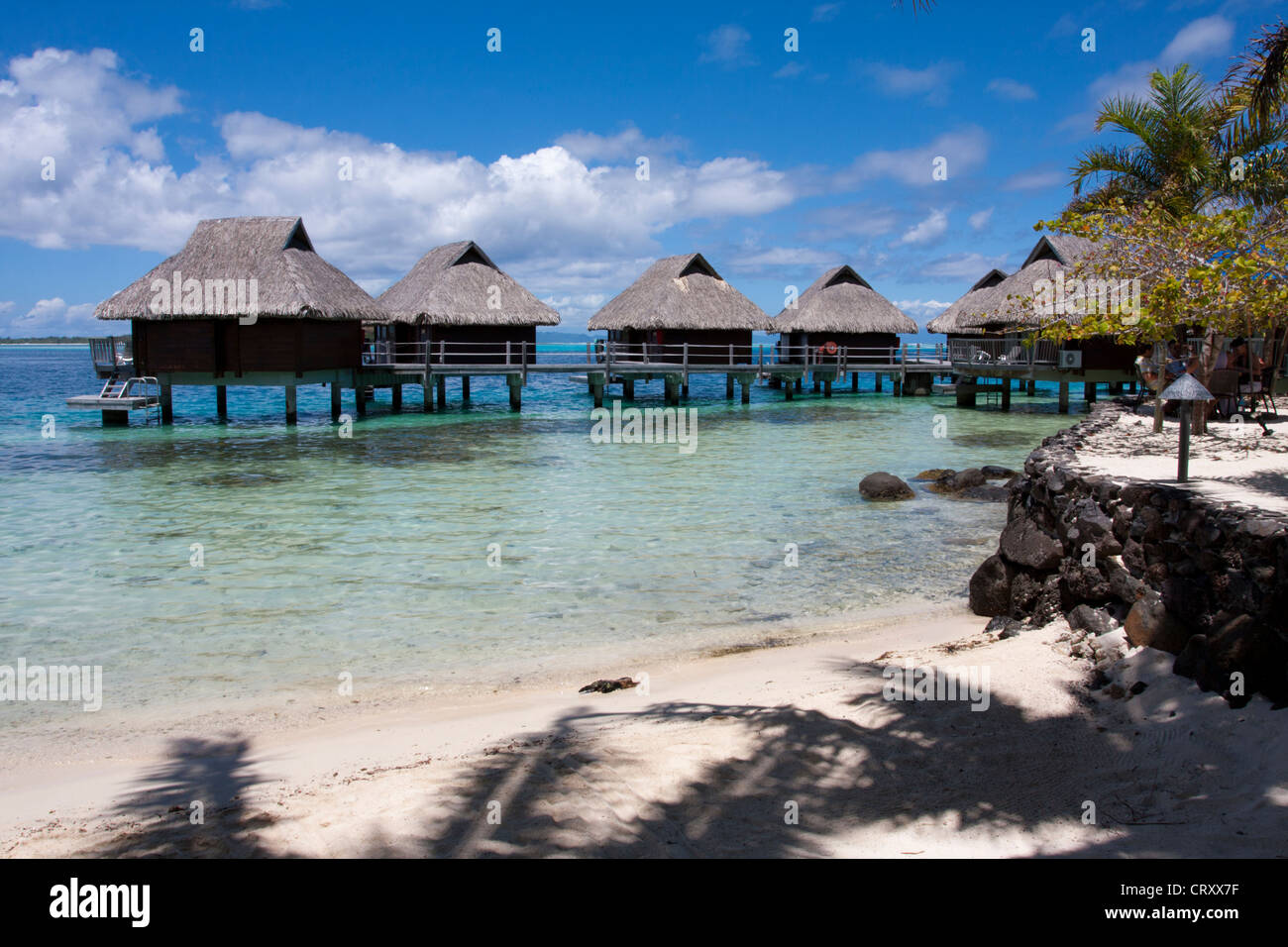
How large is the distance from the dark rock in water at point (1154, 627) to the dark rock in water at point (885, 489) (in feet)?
30.1

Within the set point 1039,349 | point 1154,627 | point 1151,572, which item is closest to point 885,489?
point 1151,572

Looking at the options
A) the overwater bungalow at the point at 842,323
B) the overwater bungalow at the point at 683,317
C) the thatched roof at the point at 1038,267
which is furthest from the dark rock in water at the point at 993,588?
the overwater bungalow at the point at 842,323

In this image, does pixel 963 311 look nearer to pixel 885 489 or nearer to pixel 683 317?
pixel 683 317

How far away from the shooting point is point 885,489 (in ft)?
49.1

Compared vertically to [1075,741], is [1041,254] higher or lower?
higher

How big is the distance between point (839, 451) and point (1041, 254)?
17.6m

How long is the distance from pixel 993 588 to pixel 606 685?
361cm

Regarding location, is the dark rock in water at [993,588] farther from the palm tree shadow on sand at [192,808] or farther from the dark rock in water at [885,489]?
the dark rock in water at [885,489]

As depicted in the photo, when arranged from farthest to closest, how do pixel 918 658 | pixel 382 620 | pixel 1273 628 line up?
pixel 382 620 → pixel 918 658 → pixel 1273 628

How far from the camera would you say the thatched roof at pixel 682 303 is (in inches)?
1395

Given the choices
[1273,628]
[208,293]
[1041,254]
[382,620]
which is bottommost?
[382,620]

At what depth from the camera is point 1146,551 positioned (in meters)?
6.11
